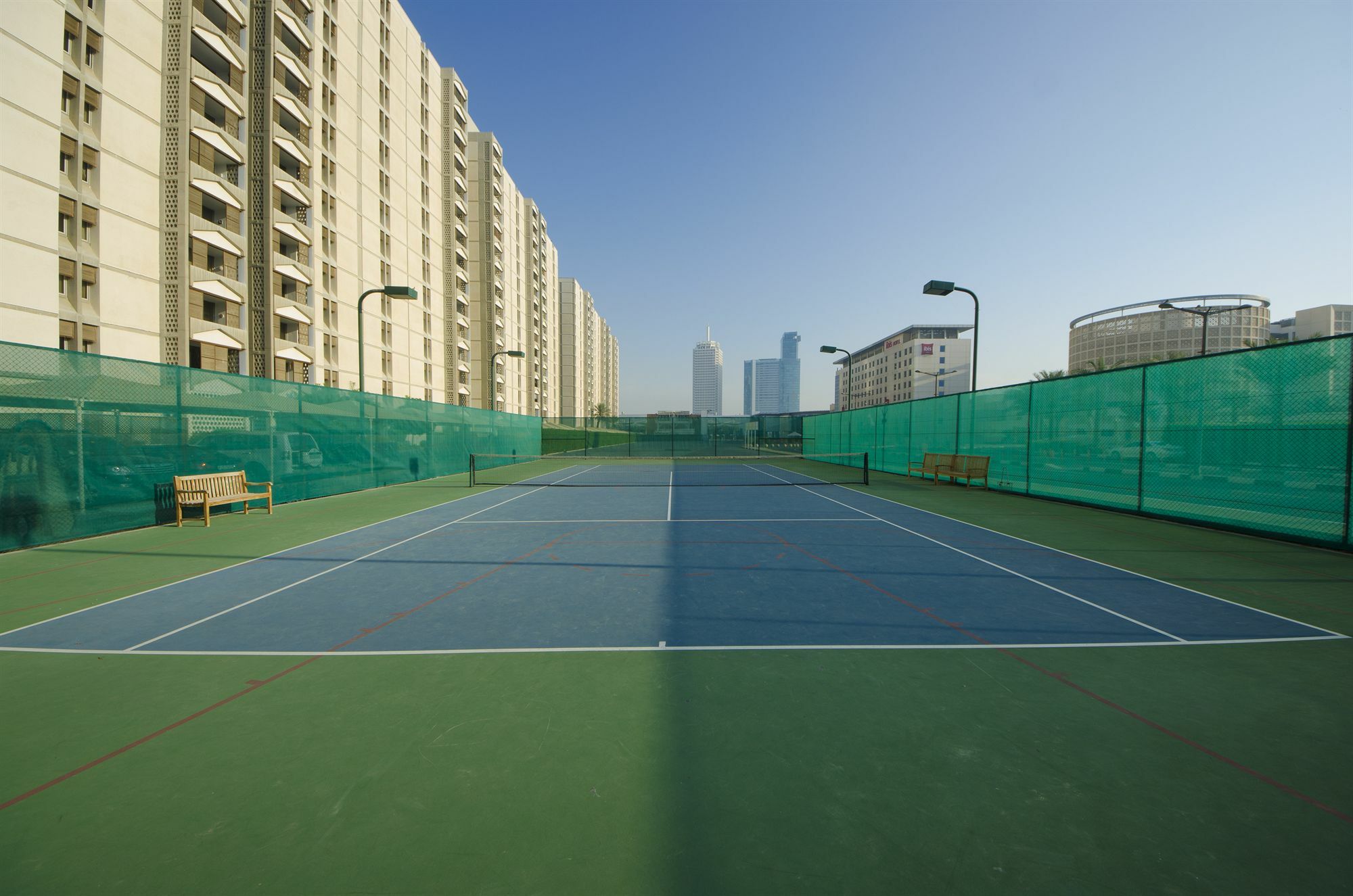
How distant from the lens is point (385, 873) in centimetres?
238

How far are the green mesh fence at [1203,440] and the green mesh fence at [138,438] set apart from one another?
19.9 meters

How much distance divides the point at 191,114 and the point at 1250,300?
153 m

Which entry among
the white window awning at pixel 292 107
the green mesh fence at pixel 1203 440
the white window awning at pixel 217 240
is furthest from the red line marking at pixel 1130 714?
the white window awning at pixel 292 107

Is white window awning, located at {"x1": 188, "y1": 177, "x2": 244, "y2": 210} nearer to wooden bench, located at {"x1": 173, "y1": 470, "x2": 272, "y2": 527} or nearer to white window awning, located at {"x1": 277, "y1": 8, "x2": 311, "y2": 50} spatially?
white window awning, located at {"x1": 277, "y1": 8, "x2": 311, "y2": 50}

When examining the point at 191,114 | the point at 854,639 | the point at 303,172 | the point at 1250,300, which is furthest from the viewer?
the point at 1250,300

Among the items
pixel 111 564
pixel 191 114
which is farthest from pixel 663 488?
pixel 191 114

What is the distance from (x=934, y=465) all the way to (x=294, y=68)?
40.8 metres

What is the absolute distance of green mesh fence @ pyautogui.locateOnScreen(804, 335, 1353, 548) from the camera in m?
9.18

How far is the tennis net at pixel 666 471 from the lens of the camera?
20844mm

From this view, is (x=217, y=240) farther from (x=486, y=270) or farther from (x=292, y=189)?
(x=486, y=270)

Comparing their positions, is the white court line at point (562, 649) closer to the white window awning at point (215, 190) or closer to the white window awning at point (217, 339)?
the white window awning at point (217, 339)

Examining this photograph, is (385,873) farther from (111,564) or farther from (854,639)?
(111,564)

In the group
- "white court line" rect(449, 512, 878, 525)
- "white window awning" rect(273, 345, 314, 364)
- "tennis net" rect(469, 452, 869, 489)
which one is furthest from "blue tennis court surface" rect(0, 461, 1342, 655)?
"white window awning" rect(273, 345, 314, 364)

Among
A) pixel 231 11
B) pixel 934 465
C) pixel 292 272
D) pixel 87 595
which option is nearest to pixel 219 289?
pixel 292 272
